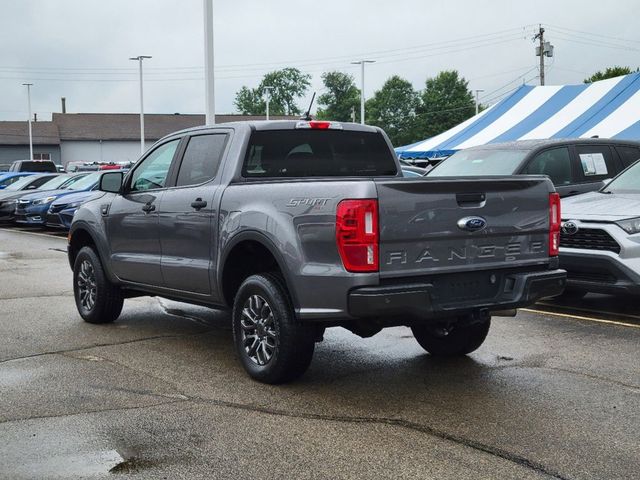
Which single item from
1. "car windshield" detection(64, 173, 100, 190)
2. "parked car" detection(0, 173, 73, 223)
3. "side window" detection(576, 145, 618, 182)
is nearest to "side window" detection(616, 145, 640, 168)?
"side window" detection(576, 145, 618, 182)

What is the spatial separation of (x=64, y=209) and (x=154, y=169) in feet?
42.4

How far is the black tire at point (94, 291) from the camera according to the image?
26.3 feet

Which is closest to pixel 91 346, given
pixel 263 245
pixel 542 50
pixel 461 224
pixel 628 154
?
pixel 263 245

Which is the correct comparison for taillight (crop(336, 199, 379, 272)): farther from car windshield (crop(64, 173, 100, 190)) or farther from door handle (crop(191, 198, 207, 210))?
car windshield (crop(64, 173, 100, 190))

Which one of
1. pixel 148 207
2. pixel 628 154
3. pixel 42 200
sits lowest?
pixel 42 200

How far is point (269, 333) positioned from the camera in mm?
5695

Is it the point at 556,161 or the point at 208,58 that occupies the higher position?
the point at 208,58

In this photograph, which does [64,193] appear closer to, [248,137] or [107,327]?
Result: [107,327]

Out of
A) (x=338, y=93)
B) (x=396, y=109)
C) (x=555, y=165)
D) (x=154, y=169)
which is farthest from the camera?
(x=338, y=93)

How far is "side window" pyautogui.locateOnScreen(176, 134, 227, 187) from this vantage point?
6.59 metres

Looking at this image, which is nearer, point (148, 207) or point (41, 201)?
point (148, 207)

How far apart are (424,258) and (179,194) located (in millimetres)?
2476

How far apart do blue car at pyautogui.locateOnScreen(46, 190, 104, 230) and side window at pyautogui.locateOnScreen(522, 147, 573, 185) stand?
12217 mm

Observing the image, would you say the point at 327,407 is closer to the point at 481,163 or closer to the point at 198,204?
the point at 198,204
